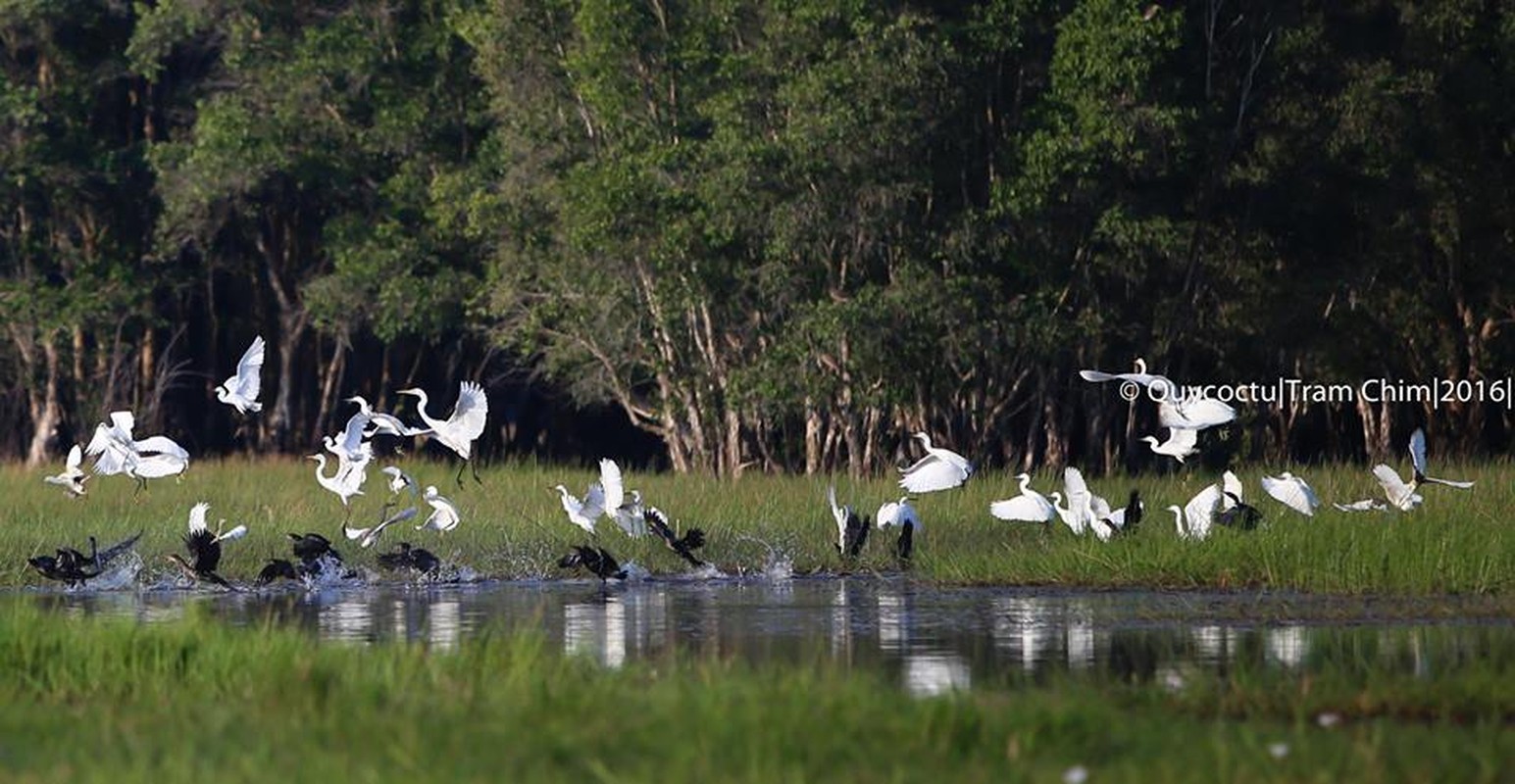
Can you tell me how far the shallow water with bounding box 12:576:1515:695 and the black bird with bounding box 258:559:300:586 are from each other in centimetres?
17

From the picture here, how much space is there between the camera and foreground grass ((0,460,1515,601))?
16219mm

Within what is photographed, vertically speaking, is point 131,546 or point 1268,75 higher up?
point 1268,75

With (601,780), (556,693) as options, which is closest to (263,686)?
(556,693)

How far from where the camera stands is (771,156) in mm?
27625

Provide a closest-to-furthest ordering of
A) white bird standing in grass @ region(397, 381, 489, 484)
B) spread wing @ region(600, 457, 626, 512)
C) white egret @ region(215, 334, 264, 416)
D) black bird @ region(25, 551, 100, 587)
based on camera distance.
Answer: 1. black bird @ region(25, 551, 100, 587)
2. spread wing @ region(600, 457, 626, 512)
3. white bird standing in grass @ region(397, 381, 489, 484)
4. white egret @ region(215, 334, 264, 416)

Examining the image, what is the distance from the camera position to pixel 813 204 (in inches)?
1094

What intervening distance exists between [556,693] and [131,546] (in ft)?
33.1

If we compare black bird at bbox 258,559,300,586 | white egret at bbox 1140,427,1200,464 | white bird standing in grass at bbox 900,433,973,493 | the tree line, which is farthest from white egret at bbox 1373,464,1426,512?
the tree line

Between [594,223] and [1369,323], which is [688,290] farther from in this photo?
[1369,323]

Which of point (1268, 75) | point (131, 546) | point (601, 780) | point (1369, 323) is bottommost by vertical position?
point (601, 780)

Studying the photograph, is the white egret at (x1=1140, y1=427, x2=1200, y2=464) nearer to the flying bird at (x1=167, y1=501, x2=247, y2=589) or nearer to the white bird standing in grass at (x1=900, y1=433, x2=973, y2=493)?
the white bird standing in grass at (x1=900, y1=433, x2=973, y2=493)

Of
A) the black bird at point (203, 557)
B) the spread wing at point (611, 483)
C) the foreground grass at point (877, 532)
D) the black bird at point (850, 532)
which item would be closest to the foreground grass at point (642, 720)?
the foreground grass at point (877, 532)

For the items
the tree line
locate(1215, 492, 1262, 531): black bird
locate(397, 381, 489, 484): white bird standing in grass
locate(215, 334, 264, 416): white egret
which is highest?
the tree line

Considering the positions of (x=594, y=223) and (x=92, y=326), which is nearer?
(x=594, y=223)
